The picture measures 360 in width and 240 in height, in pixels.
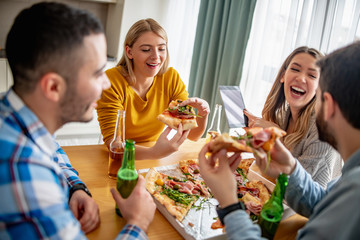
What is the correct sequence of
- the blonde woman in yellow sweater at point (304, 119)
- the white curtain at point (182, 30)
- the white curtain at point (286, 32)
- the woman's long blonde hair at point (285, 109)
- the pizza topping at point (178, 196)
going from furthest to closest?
the white curtain at point (182, 30) → the white curtain at point (286, 32) → the woman's long blonde hair at point (285, 109) → the blonde woman in yellow sweater at point (304, 119) → the pizza topping at point (178, 196)

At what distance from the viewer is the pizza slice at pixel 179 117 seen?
1854mm

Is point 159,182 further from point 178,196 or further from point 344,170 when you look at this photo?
point 344,170

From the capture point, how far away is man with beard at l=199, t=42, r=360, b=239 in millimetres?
881

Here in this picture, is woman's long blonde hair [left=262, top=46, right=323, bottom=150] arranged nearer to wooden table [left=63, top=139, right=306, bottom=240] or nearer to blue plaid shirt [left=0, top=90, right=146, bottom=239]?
wooden table [left=63, top=139, right=306, bottom=240]

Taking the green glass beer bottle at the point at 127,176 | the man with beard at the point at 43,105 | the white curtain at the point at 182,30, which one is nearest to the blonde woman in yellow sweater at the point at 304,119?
the green glass beer bottle at the point at 127,176

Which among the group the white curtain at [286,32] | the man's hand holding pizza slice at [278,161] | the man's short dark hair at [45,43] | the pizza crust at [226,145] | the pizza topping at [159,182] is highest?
the white curtain at [286,32]

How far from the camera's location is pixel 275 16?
10.3 feet

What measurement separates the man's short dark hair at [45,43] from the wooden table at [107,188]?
60 cm

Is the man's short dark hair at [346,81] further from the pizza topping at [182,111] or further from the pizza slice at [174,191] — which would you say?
the pizza topping at [182,111]

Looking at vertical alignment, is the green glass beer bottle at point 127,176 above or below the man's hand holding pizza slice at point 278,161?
below

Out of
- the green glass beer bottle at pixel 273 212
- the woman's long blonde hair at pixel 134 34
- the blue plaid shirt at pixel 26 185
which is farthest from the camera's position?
the woman's long blonde hair at pixel 134 34

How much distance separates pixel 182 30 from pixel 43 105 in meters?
3.86

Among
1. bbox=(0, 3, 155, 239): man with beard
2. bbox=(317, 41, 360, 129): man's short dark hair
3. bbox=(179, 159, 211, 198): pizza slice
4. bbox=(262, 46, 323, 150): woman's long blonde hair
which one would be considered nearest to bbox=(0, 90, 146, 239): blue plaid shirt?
bbox=(0, 3, 155, 239): man with beard

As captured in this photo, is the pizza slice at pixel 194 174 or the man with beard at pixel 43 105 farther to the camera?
the pizza slice at pixel 194 174
